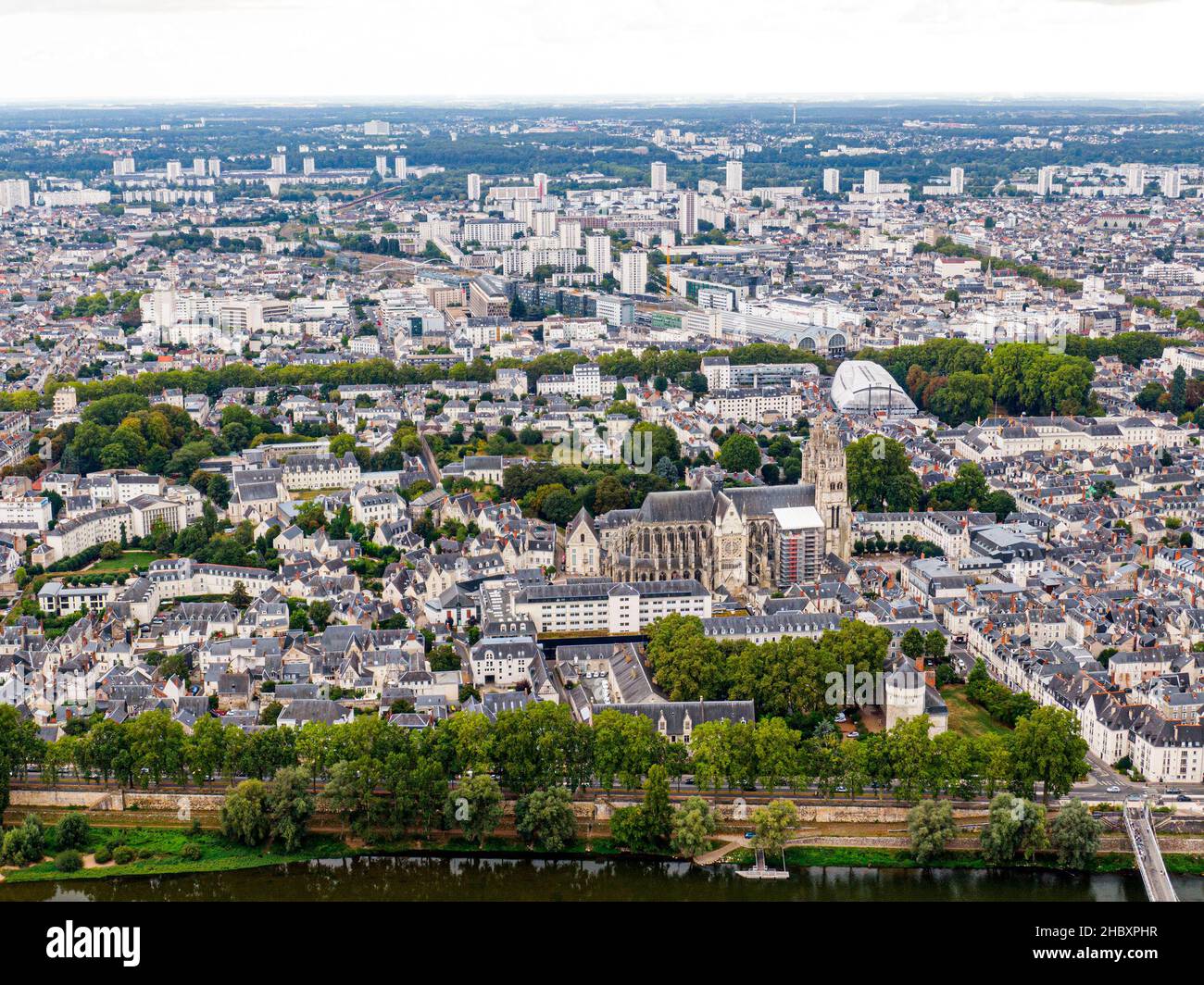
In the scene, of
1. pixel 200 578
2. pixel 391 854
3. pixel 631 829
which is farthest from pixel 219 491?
pixel 631 829

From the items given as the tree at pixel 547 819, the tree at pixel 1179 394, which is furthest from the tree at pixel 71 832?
the tree at pixel 1179 394

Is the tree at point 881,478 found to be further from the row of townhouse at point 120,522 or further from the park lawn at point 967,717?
the row of townhouse at point 120,522

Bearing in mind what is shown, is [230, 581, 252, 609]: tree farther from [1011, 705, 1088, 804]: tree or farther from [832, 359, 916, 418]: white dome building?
[832, 359, 916, 418]: white dome building

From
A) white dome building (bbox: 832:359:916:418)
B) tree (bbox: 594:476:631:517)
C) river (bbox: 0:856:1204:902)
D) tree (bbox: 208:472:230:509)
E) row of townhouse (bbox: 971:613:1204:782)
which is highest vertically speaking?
white dome building (bbox: 832:359:916:418)

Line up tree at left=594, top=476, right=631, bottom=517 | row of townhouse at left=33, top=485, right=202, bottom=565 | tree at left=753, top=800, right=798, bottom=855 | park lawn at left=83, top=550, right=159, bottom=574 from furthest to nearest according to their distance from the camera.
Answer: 1. tree at left=594, top=476, right=631, bottom=517
2. row of townhouse at left=33, top=485, right=202, bottom=565
3. park lawn at left=83, top=550, right=159, bottom=574
4. tree at left=753, top=800, right=798, bottom=855

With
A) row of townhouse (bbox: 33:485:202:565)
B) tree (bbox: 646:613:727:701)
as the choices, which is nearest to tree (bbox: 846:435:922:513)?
tree (bbox: 646:613:727:701)

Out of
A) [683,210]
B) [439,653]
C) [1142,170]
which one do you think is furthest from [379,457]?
[1142,170]
